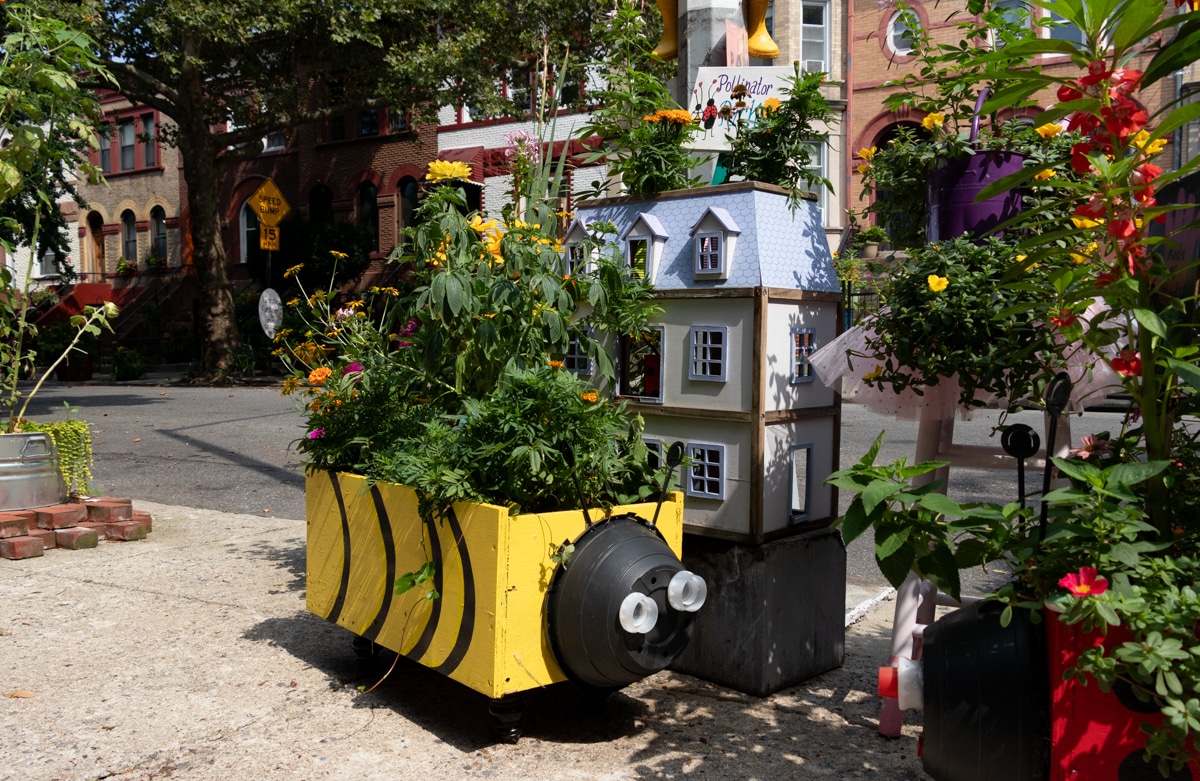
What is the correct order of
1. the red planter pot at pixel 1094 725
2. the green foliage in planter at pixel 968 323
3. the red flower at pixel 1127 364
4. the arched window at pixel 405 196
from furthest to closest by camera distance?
the arched window at pixel 405 196 < the green foliage in planter at pixel 968 323 < the red flower at pixel 1127 364 < the red planter pot at pixel 1094 725

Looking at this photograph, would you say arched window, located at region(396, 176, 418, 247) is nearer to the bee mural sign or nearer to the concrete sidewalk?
the concrete sidewalk

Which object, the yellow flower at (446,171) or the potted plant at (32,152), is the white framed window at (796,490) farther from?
the potted plant at (32,152)

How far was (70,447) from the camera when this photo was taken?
658 cm

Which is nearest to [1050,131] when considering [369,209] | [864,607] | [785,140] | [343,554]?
[785,140]

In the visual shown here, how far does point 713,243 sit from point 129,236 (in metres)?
34.7

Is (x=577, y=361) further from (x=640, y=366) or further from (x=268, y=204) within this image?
(x=268, y=204)

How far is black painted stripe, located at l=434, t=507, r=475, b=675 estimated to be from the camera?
313 centimetres

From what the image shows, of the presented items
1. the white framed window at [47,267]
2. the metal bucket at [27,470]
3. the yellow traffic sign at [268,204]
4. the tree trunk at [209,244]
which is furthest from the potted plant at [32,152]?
the white framed window at [47,267]

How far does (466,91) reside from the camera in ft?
62.0

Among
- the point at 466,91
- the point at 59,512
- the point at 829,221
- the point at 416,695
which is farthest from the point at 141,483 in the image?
the point at 829,221

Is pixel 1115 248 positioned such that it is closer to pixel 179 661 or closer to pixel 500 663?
pixel 500 663

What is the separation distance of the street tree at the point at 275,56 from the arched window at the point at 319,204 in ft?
20.6

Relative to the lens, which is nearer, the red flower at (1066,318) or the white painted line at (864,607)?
the red flower at (1066,318)

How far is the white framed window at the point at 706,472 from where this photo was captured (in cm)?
370
